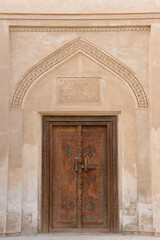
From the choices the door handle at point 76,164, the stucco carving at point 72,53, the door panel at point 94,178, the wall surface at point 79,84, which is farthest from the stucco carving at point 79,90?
the door handle at point 76,164

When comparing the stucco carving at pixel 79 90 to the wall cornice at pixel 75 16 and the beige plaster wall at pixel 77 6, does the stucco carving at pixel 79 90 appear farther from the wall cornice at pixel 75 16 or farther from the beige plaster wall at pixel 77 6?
the beige plaster wall at pixel 77 6

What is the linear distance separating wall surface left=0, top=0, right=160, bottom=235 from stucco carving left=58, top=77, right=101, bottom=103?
1 centimetres

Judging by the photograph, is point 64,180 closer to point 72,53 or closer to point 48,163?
point 48,163

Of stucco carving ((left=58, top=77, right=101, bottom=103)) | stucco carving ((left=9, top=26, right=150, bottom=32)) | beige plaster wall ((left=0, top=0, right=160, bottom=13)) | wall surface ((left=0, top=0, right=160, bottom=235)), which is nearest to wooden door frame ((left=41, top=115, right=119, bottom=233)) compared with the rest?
wall surface ((left=0, top=0, right=160, bottom=235))

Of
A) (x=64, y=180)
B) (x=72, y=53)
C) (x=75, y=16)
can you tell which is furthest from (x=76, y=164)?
(x=75, y=16)

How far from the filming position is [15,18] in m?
5.74

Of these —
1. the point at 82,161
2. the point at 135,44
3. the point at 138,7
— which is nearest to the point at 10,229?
the point at 82,161

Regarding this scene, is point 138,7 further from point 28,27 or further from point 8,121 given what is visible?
point 8,121

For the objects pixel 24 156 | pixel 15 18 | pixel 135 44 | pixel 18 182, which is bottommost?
pixel 18 182

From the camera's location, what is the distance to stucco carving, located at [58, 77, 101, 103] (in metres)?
5.83

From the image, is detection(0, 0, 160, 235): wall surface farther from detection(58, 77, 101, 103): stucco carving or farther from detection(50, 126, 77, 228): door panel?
detection(50, 126, 77, 228): door panel

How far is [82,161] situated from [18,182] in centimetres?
101

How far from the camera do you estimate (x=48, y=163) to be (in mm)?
5898

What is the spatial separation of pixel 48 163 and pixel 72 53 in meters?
1.69
